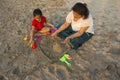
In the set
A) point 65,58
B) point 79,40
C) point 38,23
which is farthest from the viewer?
point 38,23

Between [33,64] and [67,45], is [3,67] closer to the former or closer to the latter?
[33,64]

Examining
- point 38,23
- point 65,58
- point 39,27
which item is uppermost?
point 38,23

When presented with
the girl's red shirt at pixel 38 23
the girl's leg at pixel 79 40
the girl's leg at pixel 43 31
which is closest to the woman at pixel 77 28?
the girl's leg at pixel 79 40

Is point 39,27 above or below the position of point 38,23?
below

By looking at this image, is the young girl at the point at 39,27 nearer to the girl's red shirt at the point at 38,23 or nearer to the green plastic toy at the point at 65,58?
the girl's red shirt at the point at 38,23

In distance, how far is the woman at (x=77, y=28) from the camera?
4.09 metres

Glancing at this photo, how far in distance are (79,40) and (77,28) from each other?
9.6 inches

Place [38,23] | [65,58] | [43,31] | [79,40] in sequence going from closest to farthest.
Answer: [65,58], [79,40], [38,23], [43,31]

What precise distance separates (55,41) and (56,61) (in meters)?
0.61

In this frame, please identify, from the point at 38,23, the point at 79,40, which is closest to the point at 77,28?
the point at 79,40

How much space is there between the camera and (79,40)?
14.5ft

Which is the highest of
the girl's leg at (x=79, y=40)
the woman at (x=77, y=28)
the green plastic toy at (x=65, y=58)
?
the woman at (x=77, y=28)

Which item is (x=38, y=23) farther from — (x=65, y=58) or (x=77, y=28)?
(x=65, y=58)

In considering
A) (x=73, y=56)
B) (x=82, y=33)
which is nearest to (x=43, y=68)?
(x=73, y=56)
